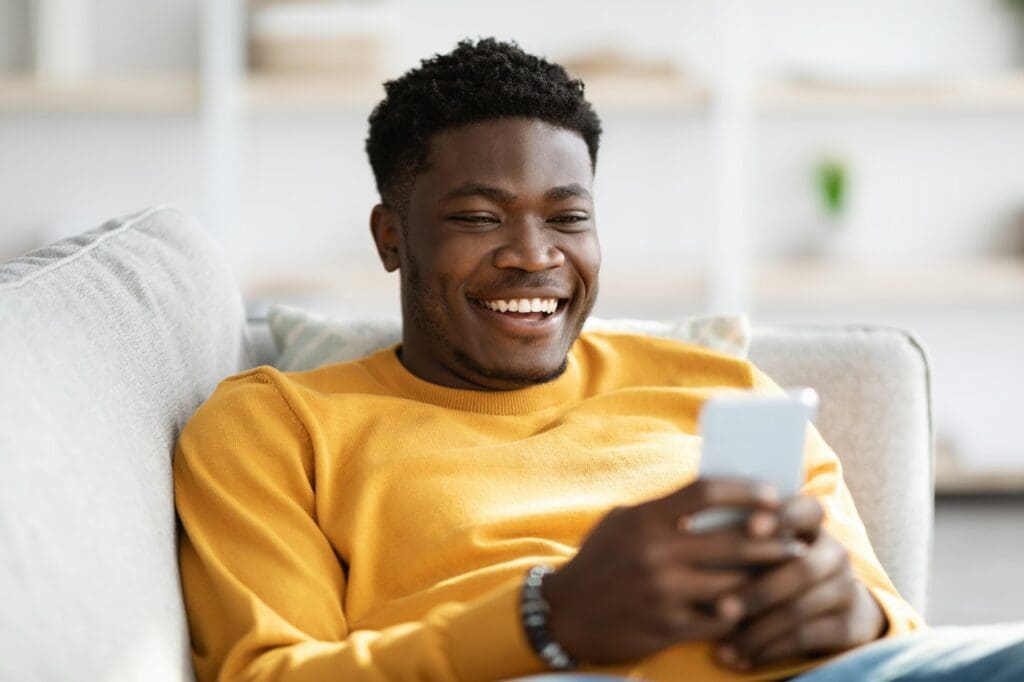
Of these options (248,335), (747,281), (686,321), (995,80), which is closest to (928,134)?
(995,80)

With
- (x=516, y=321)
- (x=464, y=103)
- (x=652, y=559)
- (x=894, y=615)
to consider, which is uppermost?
(x=464, y=103)

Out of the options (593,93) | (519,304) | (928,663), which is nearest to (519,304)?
(519,304)

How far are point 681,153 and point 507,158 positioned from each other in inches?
93.8

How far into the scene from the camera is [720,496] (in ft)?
3.03

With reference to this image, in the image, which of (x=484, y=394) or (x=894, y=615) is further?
(x=484, y=394)

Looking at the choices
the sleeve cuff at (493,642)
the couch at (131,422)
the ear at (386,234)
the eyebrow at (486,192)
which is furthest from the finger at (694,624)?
the ear at (386,234)

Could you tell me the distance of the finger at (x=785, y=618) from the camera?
39.5 inches

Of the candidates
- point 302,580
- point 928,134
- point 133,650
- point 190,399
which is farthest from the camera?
point 928,134

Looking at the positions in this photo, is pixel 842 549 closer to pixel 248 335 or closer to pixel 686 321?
pixel 686 321

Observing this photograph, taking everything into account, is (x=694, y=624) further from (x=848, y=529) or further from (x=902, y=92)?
(x=902, y=92)

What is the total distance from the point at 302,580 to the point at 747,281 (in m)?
2.45

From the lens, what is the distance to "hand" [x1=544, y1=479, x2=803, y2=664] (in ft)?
3.08

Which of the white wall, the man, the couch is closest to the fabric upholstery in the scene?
the couch

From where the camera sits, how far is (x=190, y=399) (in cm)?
135
